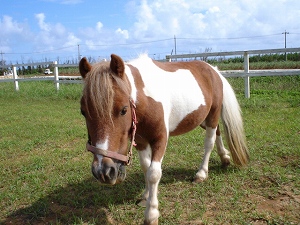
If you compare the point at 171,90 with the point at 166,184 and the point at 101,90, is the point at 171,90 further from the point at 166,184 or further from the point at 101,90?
the point at 166,184

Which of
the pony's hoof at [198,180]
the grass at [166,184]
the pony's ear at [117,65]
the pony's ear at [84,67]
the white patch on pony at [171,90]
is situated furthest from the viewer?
the pony's hoof at [198,180]

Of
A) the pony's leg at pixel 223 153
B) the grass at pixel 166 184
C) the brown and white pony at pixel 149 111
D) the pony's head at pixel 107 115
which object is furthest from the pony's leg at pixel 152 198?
the pony's leg at pixel 223 153

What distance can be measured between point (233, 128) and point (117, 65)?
2288 mm

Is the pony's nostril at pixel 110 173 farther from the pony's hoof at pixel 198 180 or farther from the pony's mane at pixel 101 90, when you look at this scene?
the pony's hoof at pixel 198 180

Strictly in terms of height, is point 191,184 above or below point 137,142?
below

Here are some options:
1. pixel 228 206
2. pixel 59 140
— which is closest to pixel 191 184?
pixel 228 206

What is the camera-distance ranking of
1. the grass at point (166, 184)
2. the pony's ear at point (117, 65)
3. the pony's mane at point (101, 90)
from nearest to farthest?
the pony's mane at point (101, 90)
the pony's ear at point (117, 65)
the grass at point (166, 184)

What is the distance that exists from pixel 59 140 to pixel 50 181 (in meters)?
1.99

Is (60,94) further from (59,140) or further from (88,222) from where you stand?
(88,222)

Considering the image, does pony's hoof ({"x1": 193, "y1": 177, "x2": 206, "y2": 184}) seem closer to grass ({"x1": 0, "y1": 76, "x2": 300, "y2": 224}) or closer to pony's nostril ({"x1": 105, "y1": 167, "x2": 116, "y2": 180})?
grass ({"x1": 0, "y1": 76, "x2": 300, "y2": 224})

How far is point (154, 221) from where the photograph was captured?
2.59 metres

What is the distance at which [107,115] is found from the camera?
210 centimetres

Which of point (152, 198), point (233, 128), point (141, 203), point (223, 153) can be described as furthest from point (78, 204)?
point (233, 128)

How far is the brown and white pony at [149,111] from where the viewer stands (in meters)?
2.11
